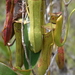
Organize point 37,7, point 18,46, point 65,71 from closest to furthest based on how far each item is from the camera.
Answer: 1. point 37,7
2. point 18,46
3. point 65,71

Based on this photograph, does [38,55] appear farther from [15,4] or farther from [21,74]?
[15,4]

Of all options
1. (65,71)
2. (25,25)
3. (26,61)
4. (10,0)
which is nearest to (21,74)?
(26,61)

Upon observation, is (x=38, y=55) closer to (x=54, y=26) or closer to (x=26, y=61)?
(x=26, y=61)

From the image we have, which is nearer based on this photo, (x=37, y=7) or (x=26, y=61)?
(x=37, y=7)

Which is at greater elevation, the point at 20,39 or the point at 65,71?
the point at 20,39

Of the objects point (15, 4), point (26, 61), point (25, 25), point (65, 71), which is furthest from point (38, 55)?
point (65, 71)

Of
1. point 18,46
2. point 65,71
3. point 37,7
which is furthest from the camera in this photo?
point 65,71

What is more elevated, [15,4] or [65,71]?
[15,4]

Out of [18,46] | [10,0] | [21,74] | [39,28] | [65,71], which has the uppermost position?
[10,0]

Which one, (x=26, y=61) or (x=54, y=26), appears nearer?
(x=54, y=26)
